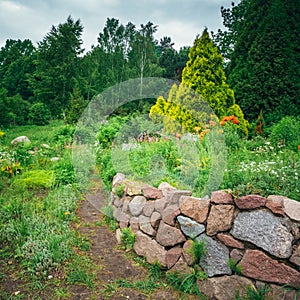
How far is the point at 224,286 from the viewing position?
2479 mm

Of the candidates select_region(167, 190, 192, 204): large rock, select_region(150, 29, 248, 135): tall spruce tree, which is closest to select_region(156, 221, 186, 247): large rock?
select_region(167, 190, 192, 204): large rock

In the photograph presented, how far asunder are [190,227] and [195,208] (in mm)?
175

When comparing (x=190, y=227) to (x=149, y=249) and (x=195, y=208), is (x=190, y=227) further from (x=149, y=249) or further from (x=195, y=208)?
(x=149, y=249)

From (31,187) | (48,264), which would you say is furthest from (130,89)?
(48,264)

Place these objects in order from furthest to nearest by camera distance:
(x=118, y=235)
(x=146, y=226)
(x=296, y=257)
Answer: (x=118, y=235) → (x=146, y=226) → (x=296, y=257)

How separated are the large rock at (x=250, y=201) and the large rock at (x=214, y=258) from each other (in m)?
0.39

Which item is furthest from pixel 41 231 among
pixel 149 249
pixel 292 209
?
pixel 292 209

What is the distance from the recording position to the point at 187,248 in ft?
8.84

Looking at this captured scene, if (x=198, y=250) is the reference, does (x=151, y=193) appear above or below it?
above

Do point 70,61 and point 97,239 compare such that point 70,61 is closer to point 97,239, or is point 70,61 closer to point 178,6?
point 178,6

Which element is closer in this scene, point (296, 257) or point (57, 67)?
point (296, 257)

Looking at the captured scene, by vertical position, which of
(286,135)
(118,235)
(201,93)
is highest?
(201,93)

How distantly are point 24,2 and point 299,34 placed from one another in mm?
6414

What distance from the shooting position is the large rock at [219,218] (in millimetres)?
2479
